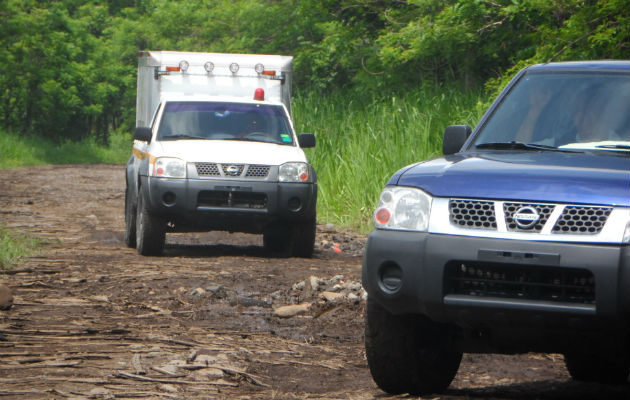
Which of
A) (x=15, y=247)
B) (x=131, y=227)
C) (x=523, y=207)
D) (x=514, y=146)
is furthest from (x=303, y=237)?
(x=523, y=207)

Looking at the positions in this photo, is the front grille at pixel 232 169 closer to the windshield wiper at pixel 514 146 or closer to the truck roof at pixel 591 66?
the truck roof at pixel 591 66

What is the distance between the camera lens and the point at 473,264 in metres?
4.61

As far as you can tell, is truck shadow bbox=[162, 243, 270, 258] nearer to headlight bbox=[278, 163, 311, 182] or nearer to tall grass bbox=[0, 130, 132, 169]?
headlight bbox=[278, 163, 311, 182]

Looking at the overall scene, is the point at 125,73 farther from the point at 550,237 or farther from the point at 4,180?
the point at 550,237

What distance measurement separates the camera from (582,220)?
4.44 meters

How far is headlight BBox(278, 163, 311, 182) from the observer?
452 inches

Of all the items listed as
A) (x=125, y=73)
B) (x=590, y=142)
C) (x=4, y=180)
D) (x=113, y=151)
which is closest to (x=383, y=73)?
(x=4, y=180)

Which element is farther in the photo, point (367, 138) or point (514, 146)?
point (367, 138)

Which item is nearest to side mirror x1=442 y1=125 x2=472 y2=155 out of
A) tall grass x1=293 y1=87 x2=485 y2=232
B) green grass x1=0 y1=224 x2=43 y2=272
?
green grass x1=0 y1=224 x2=43 y2=272

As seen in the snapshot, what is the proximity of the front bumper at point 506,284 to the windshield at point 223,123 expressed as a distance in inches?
297

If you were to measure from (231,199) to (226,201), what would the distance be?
0.19 ft

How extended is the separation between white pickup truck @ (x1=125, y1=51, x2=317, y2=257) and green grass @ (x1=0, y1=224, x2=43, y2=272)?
110 cm

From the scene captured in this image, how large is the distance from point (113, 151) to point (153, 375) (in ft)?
158

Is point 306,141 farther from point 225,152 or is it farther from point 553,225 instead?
A: point 553,225
